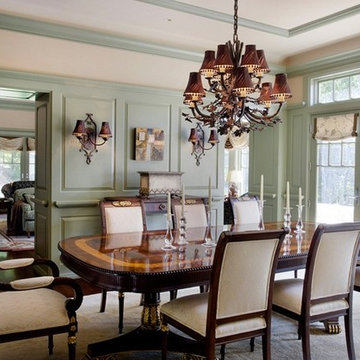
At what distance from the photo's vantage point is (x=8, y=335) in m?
Answer: 2.22

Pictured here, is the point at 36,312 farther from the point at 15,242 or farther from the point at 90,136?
the point at 15,242

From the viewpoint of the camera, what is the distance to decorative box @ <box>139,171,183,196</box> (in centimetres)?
491

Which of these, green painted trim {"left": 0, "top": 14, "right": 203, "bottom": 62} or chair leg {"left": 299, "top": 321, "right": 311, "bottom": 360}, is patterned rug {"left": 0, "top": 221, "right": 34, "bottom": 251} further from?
chair leg {"left": 299, "top": 321, "right": 311, "bottom": 360}

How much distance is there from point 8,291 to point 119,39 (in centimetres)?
331

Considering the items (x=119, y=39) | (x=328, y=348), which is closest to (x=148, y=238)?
(x=328, y=348)

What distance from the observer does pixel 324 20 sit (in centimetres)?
466

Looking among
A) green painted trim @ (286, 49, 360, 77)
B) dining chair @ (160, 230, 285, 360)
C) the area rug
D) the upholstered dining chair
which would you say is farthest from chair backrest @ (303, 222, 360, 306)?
green painted trim @ (286, 49, 360, 77)

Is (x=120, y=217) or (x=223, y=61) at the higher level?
(x=223, y=61)

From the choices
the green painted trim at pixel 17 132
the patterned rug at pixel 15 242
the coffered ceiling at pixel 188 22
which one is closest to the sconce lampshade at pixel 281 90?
the coffered ceiling at pixel 188 22

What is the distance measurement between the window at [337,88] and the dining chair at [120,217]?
11.1 ft

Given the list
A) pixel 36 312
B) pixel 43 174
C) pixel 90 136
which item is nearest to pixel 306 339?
pixel 36 312

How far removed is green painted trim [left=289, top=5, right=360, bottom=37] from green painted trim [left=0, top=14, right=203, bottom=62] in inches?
49.0

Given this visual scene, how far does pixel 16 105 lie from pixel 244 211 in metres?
8.31

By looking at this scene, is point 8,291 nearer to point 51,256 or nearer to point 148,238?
point 148,238
